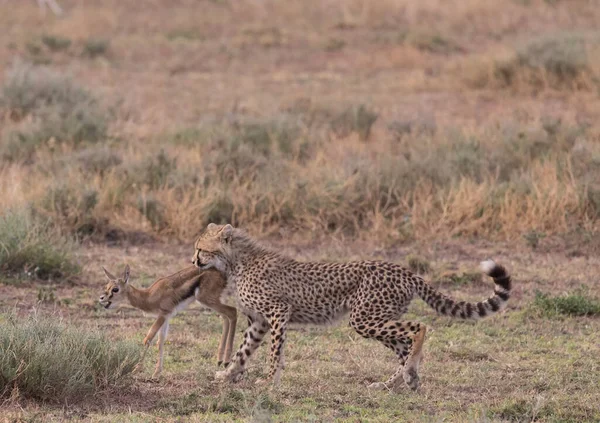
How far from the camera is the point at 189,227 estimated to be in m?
12.2

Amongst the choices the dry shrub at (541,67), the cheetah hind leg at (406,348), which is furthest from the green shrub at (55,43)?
the cheetah hind leg at (406,348)

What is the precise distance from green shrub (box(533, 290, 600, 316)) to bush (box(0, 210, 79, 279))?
4096 mm

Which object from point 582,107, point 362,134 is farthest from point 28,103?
point 582,107

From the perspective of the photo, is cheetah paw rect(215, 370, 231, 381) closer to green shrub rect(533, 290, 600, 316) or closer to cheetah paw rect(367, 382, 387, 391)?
cheetah paw rect(367, 382, 387, 391)

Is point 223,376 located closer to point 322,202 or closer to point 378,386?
point 378,386

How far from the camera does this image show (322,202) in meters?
12.4

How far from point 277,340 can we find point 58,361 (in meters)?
1.43

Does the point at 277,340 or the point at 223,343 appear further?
the point at 223,343

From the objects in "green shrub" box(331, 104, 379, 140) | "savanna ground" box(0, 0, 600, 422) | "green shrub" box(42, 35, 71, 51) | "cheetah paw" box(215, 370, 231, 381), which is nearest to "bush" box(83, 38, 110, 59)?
"savanna ground" box(0, 0, 600, 422)

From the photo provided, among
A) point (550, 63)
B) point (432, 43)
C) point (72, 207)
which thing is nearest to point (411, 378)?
point (72, 207)

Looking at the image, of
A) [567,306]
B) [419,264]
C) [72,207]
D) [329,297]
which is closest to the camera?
[329,297]

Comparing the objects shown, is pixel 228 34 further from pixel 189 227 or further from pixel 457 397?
pixel 457 397

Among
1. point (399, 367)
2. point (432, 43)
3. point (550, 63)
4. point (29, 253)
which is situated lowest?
point (432, 43)

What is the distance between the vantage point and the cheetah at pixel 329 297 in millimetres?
7336
